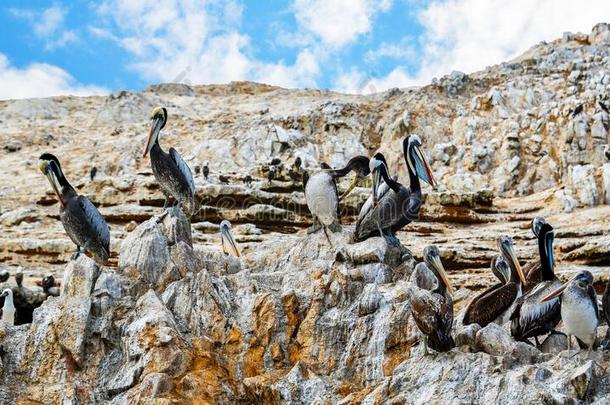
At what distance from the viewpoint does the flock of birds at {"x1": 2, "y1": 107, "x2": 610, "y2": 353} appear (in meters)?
9.09

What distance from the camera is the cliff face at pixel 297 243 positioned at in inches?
391

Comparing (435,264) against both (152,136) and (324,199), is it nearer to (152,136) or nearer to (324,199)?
(324,199)

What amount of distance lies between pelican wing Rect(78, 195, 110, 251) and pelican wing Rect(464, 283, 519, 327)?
621cm

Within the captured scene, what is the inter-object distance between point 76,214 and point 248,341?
3795 mm

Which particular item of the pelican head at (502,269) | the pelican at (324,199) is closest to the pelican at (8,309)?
the pelican at (324,199)

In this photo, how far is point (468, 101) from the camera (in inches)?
1567

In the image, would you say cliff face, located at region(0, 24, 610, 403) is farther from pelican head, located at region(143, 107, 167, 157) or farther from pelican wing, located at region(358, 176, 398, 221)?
pelican head, located at region(143, 107, 167, 157)

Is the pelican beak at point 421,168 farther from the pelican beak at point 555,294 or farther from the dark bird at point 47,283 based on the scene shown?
the dark bird at point 47,283

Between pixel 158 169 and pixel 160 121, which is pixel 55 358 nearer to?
pixel 158 169

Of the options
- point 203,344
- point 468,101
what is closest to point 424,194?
point 468,101

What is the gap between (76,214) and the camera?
12.7 m

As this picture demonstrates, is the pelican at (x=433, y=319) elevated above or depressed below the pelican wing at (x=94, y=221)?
below

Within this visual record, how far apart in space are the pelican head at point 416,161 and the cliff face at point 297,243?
1382mm

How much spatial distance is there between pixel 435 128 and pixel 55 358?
29117 mm
